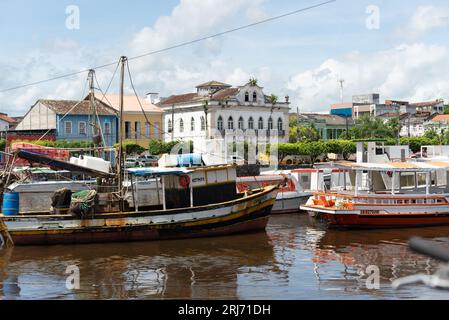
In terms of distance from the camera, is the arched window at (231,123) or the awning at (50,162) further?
the arched window at (231,123)

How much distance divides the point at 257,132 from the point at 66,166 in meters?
41.4

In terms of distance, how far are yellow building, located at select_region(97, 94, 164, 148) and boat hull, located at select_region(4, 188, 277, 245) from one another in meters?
37.2

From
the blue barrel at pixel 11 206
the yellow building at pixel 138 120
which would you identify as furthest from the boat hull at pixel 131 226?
the yellow building at pixel 138 120

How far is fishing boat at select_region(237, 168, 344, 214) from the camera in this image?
1209 inches

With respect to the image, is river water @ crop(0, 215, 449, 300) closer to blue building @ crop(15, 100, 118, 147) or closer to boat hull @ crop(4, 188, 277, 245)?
boat hull @ crop(4, 188, 277, 245)

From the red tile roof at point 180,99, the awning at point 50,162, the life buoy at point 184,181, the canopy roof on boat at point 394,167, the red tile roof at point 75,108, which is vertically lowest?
the life buoy at point 184,181

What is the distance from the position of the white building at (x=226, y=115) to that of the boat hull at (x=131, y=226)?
120 feet

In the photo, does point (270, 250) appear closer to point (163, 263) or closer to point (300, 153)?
point (163, 263)

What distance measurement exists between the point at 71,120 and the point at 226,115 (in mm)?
15072

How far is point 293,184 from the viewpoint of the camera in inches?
1242

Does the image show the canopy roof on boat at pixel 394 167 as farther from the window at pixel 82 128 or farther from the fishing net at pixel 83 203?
the window at pixel 82 128

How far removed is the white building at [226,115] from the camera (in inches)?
2354

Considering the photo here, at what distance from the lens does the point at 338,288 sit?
14469mm

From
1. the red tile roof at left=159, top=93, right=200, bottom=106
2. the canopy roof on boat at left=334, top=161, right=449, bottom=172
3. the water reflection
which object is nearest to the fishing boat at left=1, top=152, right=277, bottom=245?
the water reflection
